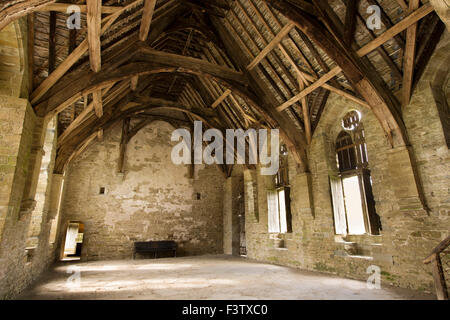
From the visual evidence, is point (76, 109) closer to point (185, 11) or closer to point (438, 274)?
point (185, 11)

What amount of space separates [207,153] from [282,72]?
5125 mm

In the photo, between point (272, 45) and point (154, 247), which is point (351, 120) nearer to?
point (272, 45)

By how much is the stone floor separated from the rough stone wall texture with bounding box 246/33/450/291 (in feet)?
1.36

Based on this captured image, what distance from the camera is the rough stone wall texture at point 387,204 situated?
381 cm

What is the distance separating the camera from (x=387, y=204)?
4461 millimetres

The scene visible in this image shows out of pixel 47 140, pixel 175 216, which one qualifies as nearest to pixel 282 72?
A: pixel 47 140

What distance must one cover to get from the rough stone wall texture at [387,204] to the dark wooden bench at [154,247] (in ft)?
13.6

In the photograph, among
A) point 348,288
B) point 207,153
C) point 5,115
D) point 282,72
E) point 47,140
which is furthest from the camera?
point 207,153

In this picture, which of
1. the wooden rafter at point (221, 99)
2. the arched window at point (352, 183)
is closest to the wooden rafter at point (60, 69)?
the wooden rafter at point (221, 99)

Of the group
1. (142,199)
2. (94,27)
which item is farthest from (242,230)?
(94,27)

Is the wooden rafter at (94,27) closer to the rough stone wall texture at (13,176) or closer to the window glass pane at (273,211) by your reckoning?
the rough stone wall texture at (13,176)

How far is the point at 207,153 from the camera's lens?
10.2 meters

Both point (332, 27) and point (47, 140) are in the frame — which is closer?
point (332, 27)

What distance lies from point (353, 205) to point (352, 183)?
0.48 metres
